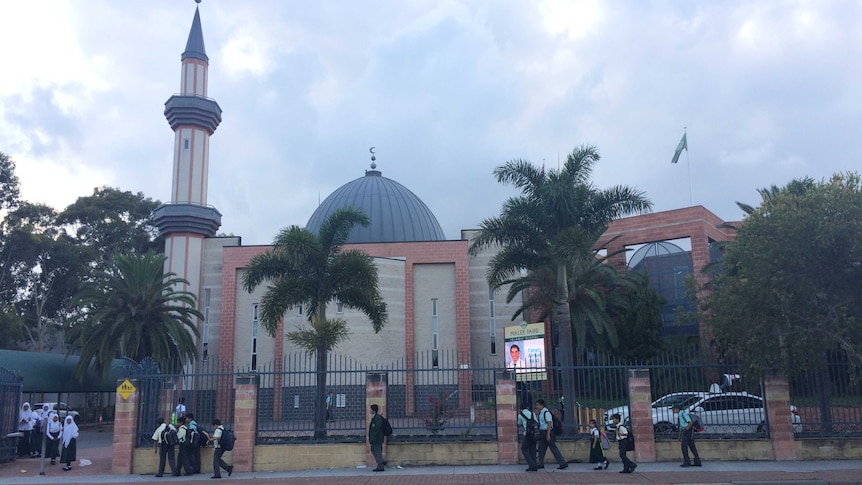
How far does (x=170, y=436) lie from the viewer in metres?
16.5

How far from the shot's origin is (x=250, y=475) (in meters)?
16.4

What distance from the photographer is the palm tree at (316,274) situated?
803 inches

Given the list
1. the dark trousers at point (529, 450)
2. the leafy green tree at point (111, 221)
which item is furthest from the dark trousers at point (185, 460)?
the leafy green tree at point (111, 221)

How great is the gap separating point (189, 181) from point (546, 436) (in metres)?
30.6

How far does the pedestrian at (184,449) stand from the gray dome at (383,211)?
28.5 metres

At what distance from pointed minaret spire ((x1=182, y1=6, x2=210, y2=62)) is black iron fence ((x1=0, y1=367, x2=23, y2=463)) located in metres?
26.8

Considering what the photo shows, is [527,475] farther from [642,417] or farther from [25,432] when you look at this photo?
[25,432]

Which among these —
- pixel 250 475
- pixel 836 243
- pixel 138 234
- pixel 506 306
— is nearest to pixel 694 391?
pixel 836 243

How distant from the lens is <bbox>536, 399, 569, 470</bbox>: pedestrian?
15828 mm

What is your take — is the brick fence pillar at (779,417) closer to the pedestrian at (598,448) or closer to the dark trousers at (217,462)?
the pedestrian at (598,448)

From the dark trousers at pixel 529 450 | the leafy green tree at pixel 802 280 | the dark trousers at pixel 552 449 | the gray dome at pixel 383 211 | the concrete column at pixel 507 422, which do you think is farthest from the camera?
the gray dome at pixel 383 211

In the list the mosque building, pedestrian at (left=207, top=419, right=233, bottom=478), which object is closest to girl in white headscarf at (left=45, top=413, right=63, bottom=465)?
pedestrian at (left=207, top=419, right=233, bottom=478)

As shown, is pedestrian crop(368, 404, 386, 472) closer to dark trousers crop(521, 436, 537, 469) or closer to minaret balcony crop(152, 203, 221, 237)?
dark trousers crop(521, 436, 537, 469)

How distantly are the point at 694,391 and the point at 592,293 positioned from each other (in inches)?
496
